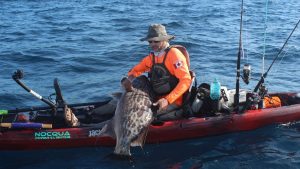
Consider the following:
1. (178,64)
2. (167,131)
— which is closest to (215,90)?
(178,64)

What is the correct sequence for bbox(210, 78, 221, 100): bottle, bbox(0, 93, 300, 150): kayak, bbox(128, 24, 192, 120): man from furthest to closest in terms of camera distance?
bbox(210, 78, 221, 100): bottle < bbox(0, 93, 300, 150): kayak < bbox(128, 24, 192, 120): man

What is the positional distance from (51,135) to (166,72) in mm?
2254

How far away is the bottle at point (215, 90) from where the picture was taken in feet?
27.1

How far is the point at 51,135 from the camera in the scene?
7.93 meters

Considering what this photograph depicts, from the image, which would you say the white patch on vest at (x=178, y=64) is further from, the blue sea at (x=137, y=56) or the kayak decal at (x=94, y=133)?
the kayak decal at (x=94, y=133)

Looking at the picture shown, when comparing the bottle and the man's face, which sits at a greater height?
the man's face

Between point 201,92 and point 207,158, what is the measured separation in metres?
1.32

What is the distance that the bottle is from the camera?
27.1 ft

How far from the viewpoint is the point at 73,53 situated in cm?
1455

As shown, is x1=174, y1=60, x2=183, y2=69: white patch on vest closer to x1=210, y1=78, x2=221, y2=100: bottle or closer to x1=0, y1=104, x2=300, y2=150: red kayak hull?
x1=210, y1=78, x2=221, y2=100: bottle

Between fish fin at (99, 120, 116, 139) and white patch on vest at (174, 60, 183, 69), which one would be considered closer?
fish fin at (99, 120, 116, 139)

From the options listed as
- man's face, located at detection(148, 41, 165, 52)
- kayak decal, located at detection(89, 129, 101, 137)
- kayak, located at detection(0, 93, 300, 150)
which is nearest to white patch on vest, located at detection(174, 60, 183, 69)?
man's face, located at detection(148, 41, 165, 52)

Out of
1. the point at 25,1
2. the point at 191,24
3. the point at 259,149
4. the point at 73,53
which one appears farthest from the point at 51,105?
the point at 25,1

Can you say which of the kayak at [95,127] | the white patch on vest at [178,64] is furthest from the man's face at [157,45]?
the kayak at [95,127]
